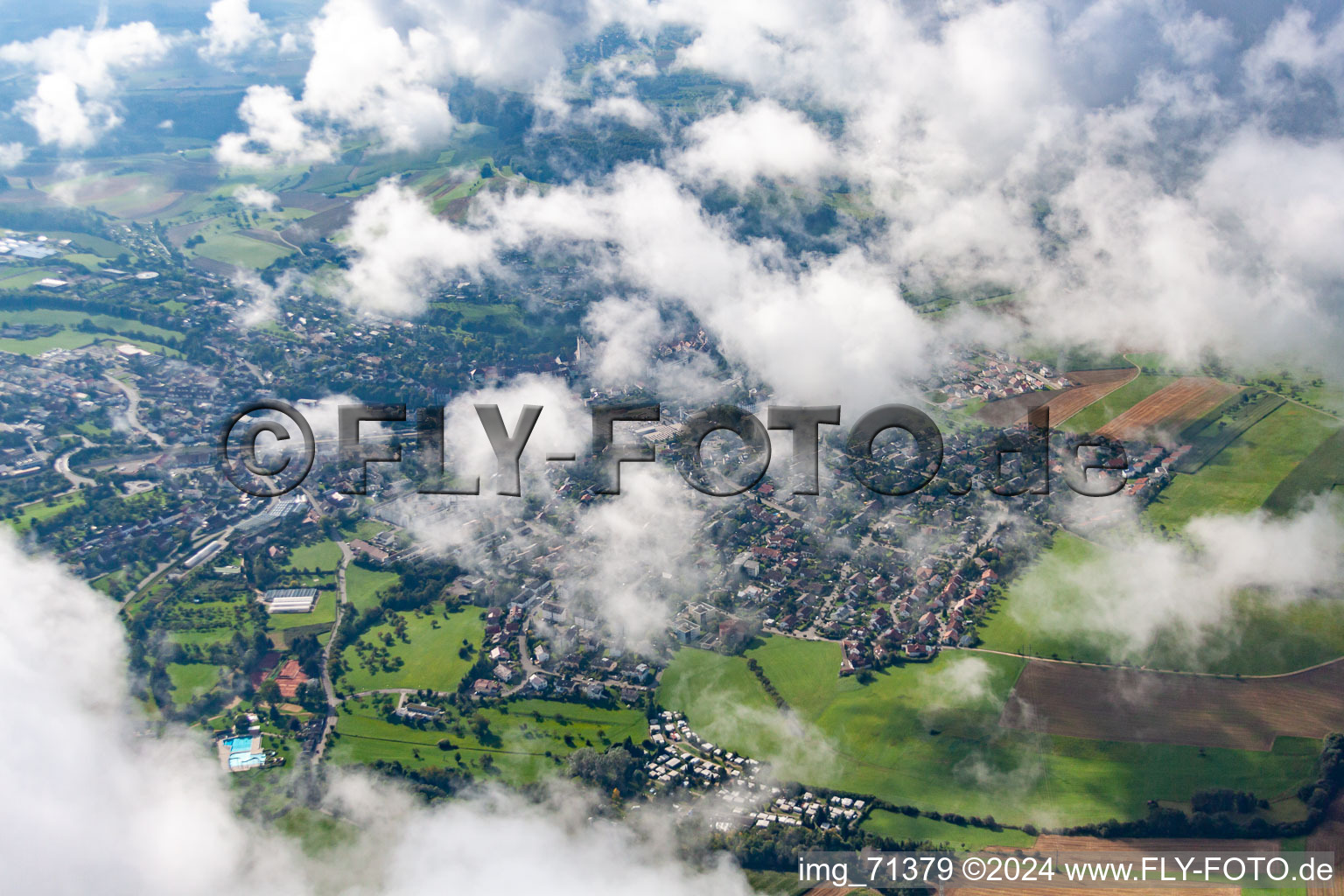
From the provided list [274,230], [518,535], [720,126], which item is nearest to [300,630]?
[518,535]

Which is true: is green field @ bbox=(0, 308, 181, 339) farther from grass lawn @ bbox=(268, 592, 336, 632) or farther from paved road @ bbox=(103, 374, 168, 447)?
grass lawn @ bbox=(268, 592, 336, 632)

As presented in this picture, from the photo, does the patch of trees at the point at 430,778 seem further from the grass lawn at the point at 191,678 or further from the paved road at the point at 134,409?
the paved road at the point at 134,409

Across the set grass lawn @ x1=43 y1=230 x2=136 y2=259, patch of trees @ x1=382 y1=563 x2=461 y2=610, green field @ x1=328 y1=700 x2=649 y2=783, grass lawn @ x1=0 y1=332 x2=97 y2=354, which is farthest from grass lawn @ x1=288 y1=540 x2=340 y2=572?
grass lawn @ x1=43 y1=230 x2=136 y2=259

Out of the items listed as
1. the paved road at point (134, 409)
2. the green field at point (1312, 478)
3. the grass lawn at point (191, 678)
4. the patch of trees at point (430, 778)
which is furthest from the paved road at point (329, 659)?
the green field at point (1312, 478)

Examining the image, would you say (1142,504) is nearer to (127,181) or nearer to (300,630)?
(300,630)

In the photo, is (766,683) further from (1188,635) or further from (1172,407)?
(1172,407)

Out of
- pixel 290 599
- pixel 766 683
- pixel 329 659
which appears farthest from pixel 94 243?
pixel 766 683

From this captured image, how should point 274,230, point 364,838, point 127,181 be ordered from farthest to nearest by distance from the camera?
point 127,181
point 274,230
point 364,838
